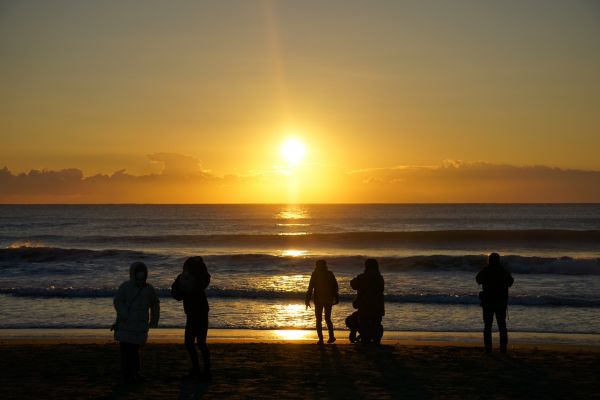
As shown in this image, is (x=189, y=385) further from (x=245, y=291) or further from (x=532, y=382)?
(x=245, y=291)

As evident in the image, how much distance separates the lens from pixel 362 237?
2232 inches

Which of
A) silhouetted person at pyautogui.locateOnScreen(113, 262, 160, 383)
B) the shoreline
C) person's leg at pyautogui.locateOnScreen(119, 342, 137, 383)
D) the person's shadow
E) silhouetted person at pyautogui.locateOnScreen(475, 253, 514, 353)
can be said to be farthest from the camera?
the shoreline

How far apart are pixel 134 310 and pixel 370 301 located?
522cm

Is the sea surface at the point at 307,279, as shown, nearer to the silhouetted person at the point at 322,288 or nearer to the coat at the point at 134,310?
the silhouetted person at the point at 322,288

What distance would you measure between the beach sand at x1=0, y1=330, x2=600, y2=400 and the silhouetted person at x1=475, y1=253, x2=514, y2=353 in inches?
15.3

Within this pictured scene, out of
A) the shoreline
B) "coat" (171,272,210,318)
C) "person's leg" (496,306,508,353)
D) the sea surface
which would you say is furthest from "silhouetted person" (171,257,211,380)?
the sea surface

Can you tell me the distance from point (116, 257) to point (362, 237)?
23.3 metres

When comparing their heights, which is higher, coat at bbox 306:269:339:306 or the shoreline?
coat at bbox 306:269:339:306

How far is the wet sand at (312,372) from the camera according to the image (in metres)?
8.69

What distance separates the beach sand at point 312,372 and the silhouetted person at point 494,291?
389 mm

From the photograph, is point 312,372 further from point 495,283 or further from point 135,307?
point 495,283

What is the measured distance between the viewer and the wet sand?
869 cm

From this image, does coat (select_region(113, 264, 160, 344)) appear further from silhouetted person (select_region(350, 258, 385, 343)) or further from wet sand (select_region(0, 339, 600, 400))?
silhouetted person (select_region(350, 258, 385, 343))

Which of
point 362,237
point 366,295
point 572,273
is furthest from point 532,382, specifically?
point 362,237
